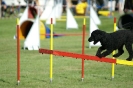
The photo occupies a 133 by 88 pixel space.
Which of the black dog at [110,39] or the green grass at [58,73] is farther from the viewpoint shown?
the green grass at [58,73]

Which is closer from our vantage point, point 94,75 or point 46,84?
point 46,84

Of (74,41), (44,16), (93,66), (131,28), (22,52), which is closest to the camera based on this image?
(131,28)

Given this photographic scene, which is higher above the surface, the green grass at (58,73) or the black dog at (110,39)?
the black dog at (110,39)

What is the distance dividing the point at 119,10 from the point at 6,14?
1131 cm

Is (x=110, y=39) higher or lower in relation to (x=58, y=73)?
higher

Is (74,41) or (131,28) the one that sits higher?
(131,28)

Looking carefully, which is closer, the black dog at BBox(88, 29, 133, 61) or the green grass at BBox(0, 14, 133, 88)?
the black dog at BBox(88, 29, 133, 61)

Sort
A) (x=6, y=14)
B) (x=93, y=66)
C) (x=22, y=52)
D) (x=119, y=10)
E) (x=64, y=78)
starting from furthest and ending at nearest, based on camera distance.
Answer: (x=119, y=10)
(x=6, y=14)
(x=22, y=52)
(x=93, y=66)
(x=64, y=78)

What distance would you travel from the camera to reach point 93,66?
40.9 feet

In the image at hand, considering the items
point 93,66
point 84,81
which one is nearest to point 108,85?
point 84,81

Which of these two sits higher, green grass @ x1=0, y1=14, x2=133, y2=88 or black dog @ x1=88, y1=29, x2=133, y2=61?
black dog @ x1=88, y1=29, x2=133, y2=61

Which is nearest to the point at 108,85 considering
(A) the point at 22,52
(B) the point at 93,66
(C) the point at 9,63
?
(B) the point at 93,66

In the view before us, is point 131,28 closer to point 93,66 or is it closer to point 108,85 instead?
point 108,85

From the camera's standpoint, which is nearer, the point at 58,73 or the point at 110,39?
the point at 110,39
